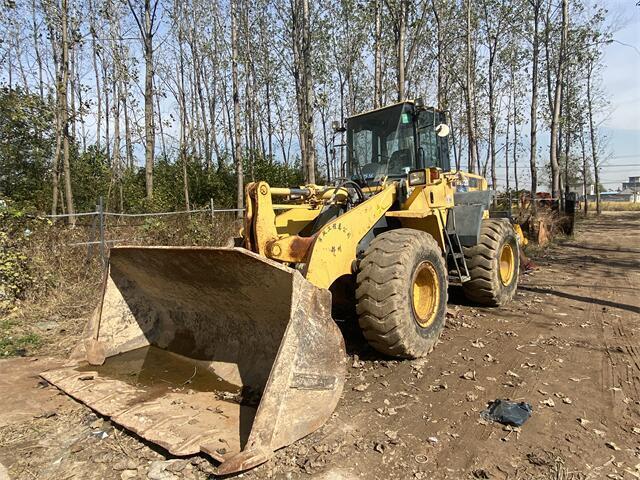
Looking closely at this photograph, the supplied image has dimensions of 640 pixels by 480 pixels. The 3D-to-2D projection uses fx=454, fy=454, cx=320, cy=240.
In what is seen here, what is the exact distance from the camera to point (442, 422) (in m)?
3.34

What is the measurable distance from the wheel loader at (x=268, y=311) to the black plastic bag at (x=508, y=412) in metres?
0.90

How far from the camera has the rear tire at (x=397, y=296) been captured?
393 centimetres

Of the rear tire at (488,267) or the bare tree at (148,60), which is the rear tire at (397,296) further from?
the bare tree at (148,60)

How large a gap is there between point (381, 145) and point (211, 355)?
345 centimetres

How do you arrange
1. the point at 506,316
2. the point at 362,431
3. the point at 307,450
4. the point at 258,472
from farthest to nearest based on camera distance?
1. the point at 506,316
2. the point at 362,431
3. the point at 307,450
4. the point at 258,472

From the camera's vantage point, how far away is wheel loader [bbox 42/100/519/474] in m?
3.08

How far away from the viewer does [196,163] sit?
1991 cm

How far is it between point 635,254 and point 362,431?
11.4 metres

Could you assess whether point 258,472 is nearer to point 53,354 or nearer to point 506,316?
point 53,354

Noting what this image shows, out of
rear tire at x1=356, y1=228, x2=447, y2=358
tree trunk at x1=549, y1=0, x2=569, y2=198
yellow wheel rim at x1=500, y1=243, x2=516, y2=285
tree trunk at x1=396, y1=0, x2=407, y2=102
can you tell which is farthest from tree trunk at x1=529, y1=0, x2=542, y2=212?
rear tire at x1=356, y1=228, x2=447, y2=358

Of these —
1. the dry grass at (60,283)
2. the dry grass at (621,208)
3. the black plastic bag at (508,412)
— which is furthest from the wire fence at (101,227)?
the dry grass at (621,208)

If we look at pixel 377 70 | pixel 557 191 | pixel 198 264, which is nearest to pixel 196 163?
pixel 377 70

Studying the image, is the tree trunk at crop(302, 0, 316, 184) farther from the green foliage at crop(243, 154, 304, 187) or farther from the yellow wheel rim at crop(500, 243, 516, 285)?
the yellow wheel rim at crop(500, 243, 516, 285)

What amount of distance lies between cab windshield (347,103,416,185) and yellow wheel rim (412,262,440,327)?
1.59m
